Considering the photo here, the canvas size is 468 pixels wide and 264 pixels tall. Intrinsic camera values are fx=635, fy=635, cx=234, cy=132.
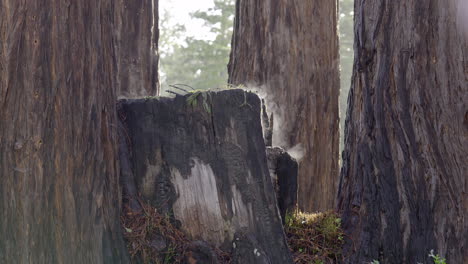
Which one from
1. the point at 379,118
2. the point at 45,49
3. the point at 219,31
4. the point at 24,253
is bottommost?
the point at 24,253

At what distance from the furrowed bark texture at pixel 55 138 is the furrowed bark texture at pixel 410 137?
1.96 metres

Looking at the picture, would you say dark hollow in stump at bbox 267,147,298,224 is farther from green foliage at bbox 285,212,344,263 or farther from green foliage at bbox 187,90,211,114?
green foliage at bbox 187,90,211,114

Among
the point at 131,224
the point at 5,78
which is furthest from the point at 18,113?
the point at 131,224

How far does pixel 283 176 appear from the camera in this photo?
5.07 meters

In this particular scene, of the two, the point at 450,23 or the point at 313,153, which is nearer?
the point at 450,23

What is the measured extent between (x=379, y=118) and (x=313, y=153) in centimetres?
345

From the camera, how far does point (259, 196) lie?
450cm

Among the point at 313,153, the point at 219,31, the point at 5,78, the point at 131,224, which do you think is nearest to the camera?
the point at 5,78

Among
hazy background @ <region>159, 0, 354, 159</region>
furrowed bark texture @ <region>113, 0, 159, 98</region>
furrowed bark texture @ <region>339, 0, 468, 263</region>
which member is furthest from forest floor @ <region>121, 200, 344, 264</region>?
hazy background @ <region>159, 0, 354, 159</region>

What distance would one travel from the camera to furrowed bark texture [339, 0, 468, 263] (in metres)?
4.47

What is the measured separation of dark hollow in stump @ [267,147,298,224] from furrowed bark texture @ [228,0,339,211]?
122 inches

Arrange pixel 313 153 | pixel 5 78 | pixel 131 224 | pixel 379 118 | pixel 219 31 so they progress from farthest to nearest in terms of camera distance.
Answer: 1. pixel 219 31
2. pixel 313 153
3. pixel 379 118
4. pixel 131 224
5. pixel 5 78

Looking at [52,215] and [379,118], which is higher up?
[379,118]

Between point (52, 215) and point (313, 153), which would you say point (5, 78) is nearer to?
point (52, 215)
